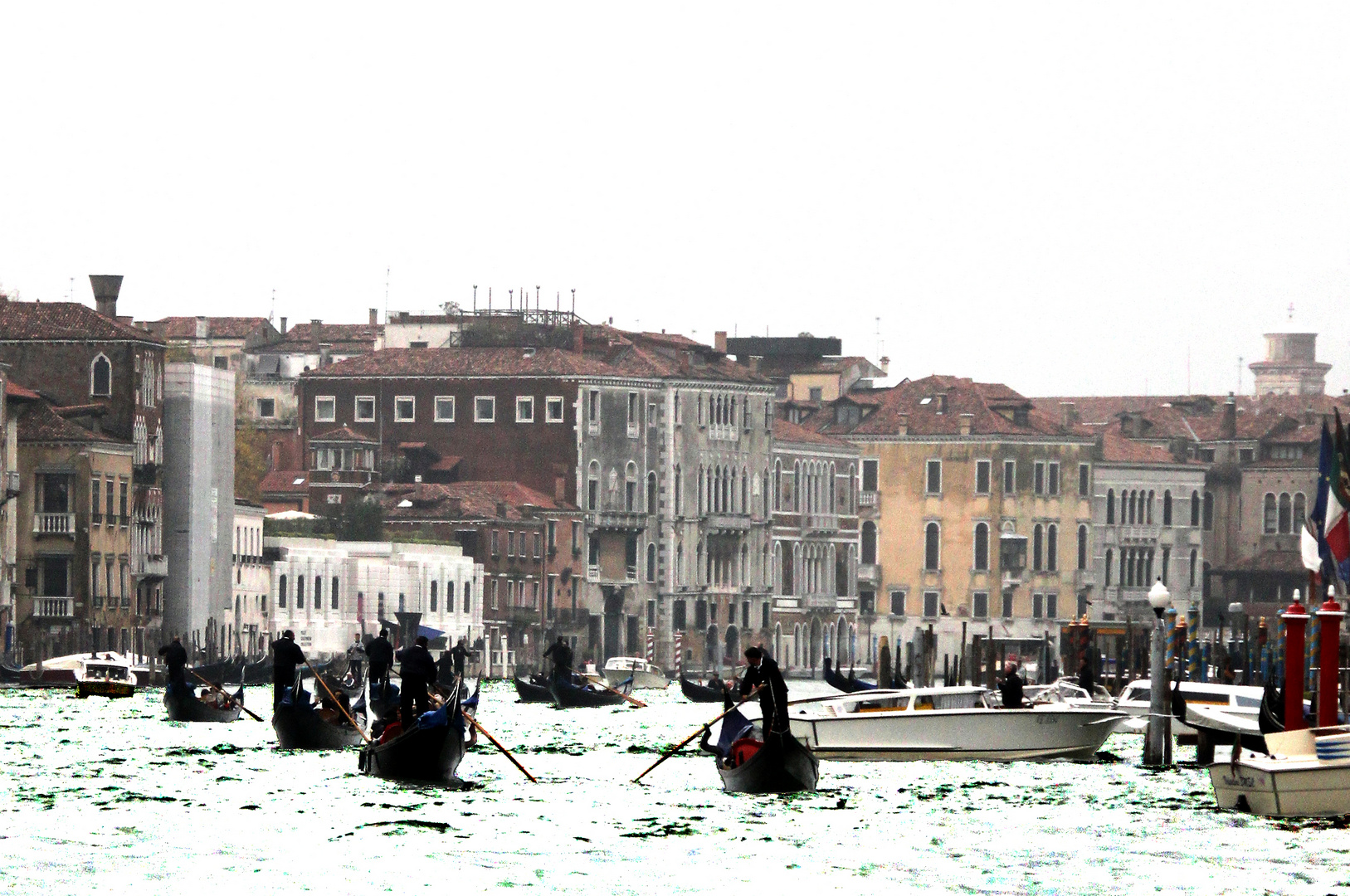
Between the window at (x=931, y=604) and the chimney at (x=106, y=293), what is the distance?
119ft

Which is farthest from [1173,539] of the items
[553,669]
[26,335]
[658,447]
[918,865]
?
[918,865]

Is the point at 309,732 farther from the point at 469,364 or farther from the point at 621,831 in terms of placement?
the point at 469,364

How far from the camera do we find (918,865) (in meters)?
29.3

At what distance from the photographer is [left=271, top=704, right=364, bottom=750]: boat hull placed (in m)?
42.8

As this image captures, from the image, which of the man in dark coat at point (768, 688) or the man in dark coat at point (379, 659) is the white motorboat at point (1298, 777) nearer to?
the man in dark coat at point (768, 688)

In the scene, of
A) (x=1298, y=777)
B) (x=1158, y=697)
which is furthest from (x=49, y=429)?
(x=1298, y=777)

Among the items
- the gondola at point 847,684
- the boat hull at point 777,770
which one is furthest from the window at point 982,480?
the boat hull at point 777,770

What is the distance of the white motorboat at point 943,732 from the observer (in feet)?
133

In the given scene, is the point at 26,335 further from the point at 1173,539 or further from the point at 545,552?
the point at 1173,539

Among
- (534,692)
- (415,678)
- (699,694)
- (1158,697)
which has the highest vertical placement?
(415,678)

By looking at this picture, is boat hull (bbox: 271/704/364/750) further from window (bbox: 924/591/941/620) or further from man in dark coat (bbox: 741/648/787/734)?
window (bbox: 924/591/941/620)

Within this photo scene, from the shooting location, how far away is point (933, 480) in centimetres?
12488

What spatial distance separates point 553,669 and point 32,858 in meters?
39.9

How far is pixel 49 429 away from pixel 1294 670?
54.7 meters
